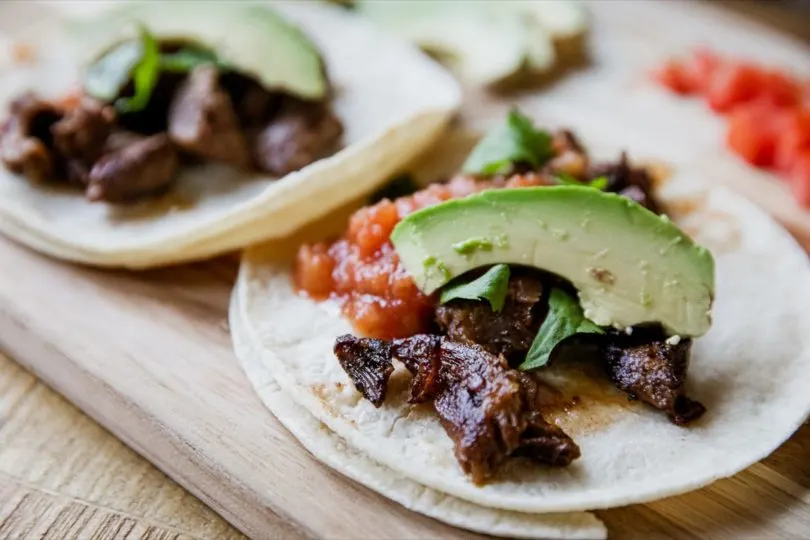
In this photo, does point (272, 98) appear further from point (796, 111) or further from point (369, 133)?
point (796, 111)

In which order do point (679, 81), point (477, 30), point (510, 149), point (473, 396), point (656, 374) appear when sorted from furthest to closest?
point (477, 30) → point (679, 81) → point (510, 149) → point (656, 374) → point (473, 396)

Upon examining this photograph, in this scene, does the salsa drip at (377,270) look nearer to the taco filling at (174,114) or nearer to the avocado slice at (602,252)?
the avocado slice at (602,252)

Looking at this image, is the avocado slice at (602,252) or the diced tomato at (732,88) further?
the diced tomato at (732,88)

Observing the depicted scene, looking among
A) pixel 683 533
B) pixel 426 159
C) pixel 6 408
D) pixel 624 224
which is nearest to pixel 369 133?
pixel 426 159

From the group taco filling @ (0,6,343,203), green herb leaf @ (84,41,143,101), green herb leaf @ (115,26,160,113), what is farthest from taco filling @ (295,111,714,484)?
green herb leaf @ (84,41,143,101)

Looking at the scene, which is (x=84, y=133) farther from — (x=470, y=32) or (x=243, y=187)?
(x=470, y=32)

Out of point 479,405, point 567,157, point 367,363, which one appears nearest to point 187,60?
point 567,157

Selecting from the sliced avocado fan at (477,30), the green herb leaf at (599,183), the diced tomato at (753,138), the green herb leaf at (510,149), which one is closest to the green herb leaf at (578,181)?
the green herb leaf at (599,183)
